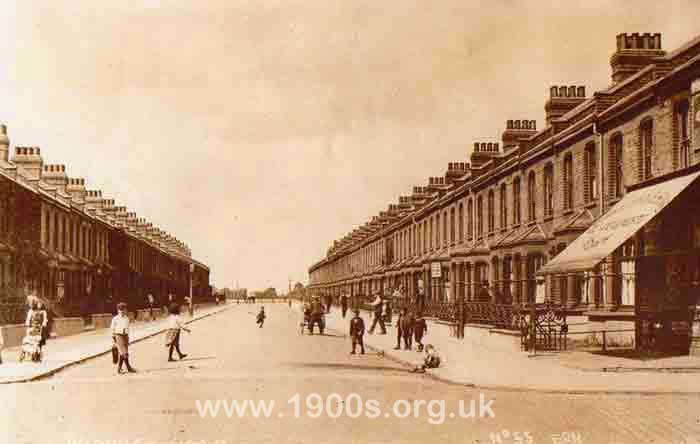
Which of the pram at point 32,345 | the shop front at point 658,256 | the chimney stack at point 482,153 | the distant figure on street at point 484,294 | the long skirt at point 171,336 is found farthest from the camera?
the chimney stack at point 482,153

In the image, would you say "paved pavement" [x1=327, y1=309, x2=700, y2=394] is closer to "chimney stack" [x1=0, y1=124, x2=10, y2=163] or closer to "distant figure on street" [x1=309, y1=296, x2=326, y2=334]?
"distant figure on street" [x1=309, y1=296, x2=326, y2=334]

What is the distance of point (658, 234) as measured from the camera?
792 inches

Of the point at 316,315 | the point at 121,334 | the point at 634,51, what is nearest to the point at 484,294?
the point at 316,315

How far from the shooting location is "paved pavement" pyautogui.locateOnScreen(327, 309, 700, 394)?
1550cm

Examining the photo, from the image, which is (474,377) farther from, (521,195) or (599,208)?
(521,195)

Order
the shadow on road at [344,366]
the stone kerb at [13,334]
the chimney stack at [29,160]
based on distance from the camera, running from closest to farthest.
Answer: the shadow on road at [344,366]
the stone kerb at [13,334]
the chimney stack at [29,160]

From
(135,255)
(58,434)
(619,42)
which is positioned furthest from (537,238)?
(135,255)

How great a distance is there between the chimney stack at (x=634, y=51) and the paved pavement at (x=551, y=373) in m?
10.7

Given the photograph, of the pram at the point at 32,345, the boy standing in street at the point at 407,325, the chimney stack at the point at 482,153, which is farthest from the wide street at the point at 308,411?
the chimney stack at the point at 482,153

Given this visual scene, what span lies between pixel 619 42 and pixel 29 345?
66.9 ft

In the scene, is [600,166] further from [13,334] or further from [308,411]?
[13,334]

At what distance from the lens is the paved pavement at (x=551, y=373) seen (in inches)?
610

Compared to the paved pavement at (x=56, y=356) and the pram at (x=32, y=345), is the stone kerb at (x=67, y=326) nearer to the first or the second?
the paved pavement at (x=56, y=356)

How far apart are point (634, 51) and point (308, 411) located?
20.2 meters
